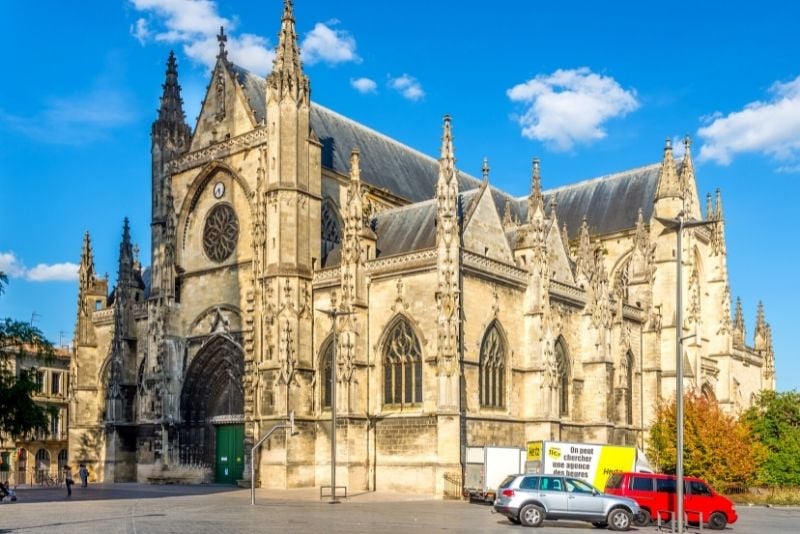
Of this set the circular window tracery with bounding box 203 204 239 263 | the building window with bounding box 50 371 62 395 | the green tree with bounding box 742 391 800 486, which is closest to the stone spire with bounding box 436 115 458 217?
the circular window tracery with bounding box 203 204 239 263

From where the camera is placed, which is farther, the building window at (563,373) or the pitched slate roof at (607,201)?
the pitched slate roof at (607,201)

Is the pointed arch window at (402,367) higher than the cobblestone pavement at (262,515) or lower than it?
higher

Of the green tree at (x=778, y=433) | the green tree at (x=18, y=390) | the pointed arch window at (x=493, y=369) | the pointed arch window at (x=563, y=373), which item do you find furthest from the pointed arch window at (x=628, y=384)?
the green tree at (x=18, y=390)

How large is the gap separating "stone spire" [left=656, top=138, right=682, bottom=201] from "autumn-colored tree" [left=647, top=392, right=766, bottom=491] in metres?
11.8

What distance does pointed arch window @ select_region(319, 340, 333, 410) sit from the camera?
3738 centimetres

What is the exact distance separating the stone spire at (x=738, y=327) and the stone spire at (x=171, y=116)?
34.6m

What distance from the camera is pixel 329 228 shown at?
42.3 metres

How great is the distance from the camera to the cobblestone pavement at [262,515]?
20.8 meters

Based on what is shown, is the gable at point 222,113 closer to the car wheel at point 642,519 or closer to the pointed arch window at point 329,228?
→ the pointed arch window at point 329,228

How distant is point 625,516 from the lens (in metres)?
23.5

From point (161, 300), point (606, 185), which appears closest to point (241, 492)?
point (161, 300)

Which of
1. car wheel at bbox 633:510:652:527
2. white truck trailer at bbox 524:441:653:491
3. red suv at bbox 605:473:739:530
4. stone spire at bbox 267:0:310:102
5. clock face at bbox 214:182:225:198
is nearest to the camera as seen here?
red suv at bbox 605:473:739:530

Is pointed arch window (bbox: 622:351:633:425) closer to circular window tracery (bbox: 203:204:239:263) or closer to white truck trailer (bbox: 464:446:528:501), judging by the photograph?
white truck trailer (bbox: 464:446:528:501)

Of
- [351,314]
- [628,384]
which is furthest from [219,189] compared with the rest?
[628,384]
